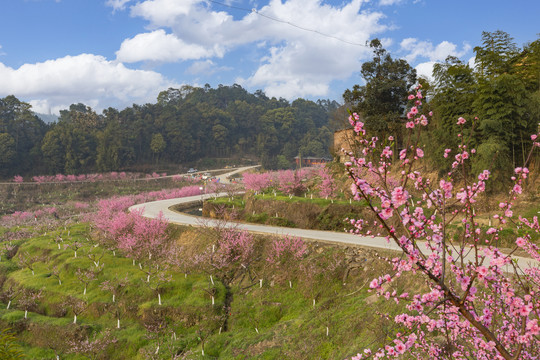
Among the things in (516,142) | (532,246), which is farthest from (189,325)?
(516,142)

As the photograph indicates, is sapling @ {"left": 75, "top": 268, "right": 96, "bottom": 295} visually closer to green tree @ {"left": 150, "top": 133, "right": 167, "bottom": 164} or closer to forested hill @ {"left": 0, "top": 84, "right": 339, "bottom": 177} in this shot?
forested hill @ {"left": 0, "top": 84, "right": 339, "bottom": 177}

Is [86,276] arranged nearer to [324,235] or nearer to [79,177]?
[324,235]

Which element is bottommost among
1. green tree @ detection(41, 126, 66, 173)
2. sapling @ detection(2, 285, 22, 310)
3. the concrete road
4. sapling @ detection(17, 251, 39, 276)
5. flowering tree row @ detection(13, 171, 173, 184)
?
sapling @ detection(2, 285, 22, 310)

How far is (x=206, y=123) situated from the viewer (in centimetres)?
10231

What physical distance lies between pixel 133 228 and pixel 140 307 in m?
9.61

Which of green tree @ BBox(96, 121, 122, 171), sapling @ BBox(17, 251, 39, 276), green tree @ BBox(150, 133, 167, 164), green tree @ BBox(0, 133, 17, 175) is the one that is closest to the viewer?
sapling @ BBox(17, 251, 39, 276)

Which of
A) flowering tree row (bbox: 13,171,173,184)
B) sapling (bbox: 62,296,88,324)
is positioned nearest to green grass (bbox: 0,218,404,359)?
sapling (bbox: 62,296,88,324)

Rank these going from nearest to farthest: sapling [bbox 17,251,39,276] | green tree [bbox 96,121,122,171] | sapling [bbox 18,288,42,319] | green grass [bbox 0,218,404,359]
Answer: green grass [bbox 0,218,404,359] < sapling [bbox 18,288,42,319] < sapling [bbox 17,251,39,276] < green tree [bbox 96,121,122,171]

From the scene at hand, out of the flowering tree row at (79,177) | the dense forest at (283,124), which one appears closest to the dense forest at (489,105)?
the dense forest at (283,124)

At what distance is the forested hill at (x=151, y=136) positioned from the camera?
240 ft

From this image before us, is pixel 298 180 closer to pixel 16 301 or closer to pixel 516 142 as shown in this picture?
pixel 516 142

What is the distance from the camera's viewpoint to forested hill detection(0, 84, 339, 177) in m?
73.1

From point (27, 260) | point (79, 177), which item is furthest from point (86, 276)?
point (79, 177)

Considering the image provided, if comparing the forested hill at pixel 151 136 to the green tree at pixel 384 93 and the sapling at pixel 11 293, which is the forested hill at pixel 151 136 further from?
the green tree at pixel 384 93
